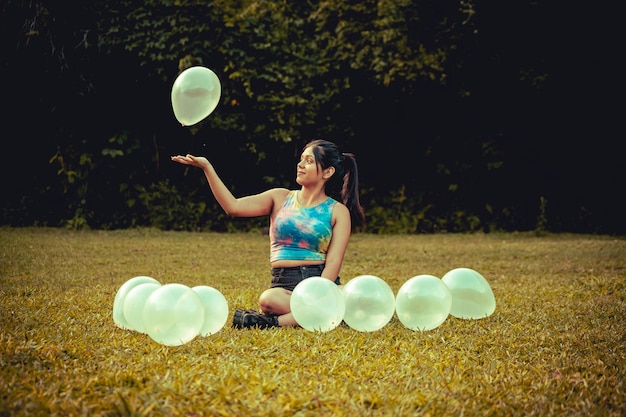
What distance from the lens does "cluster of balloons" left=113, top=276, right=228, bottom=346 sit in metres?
3.56

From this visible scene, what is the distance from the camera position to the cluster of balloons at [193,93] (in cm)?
455

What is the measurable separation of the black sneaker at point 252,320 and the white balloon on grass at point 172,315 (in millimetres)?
707

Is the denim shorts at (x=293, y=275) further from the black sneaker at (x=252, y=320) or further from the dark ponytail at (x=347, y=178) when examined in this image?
the dark ponytail at (x=347, y=178)

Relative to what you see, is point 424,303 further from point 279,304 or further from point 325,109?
point 325,109

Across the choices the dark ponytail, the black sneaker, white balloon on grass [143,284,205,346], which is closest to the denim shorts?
the black sneaker

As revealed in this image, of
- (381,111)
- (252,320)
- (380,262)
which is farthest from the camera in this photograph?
(381,111)

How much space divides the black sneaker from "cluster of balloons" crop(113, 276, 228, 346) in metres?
0.34

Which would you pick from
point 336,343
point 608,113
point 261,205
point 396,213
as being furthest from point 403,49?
point 336,343

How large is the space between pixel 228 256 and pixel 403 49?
613 centimetres

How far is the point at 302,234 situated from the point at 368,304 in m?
0.75

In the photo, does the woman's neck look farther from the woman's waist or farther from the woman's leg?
the woman's leg

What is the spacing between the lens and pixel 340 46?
13719 mm

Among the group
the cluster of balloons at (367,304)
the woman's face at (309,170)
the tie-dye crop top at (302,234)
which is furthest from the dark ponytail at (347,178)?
the cluster of balloons at (367,304)

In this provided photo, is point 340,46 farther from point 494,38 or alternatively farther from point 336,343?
point 336,343
